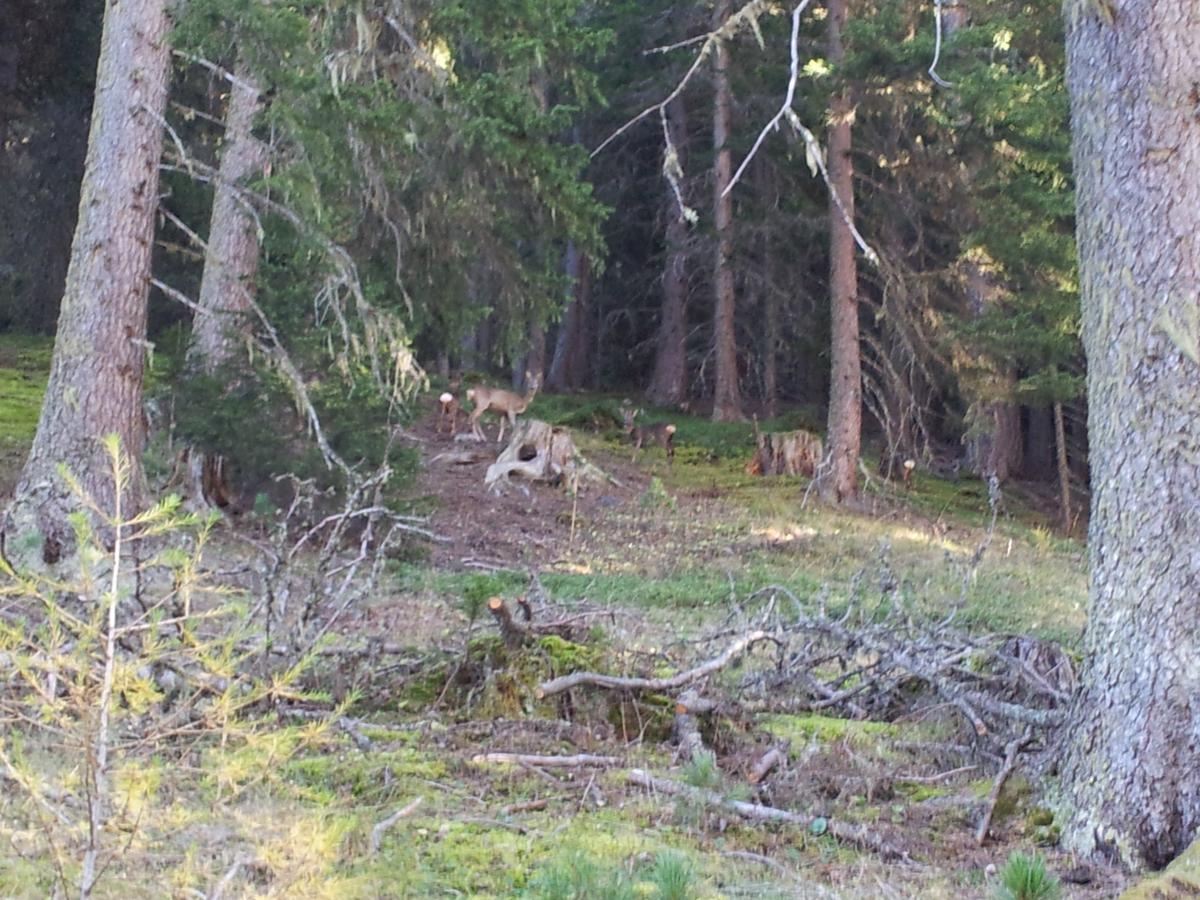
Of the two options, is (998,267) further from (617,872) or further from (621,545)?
(617,872)

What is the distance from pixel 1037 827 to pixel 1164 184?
8.41 feet

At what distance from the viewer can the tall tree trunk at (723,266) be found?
83.4 feet

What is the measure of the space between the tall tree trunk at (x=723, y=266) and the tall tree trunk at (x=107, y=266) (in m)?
14.7

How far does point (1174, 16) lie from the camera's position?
16.5 feet

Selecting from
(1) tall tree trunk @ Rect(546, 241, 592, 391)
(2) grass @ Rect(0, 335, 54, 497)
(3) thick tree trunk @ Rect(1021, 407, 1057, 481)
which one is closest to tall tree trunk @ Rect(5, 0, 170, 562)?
(2) grass @ Rect(0, 335, 54, 497)

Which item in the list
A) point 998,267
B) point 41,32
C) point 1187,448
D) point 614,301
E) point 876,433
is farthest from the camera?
point 614,301

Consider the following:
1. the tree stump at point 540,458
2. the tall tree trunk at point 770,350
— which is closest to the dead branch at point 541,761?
the tree stump at point 540,458

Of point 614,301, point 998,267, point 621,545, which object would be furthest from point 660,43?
point 621,545

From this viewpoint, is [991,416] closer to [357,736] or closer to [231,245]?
[231,245]

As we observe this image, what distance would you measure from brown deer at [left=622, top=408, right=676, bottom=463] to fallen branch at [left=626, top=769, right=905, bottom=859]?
57.3ft

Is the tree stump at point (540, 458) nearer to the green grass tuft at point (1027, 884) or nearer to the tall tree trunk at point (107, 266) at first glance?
the tall tree trunk at point (107, 266)

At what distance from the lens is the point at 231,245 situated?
13.9 m

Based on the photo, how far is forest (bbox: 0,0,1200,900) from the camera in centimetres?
468

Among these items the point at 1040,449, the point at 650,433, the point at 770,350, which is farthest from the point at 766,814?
the point at 1040,449
